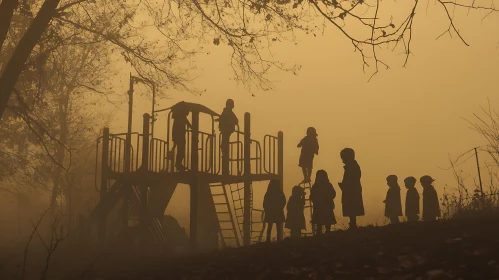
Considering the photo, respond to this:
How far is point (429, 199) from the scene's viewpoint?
1400cm

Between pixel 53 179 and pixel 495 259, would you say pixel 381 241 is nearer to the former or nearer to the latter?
pixel 495 259

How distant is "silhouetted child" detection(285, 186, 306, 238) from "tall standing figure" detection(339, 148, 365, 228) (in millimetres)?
2528

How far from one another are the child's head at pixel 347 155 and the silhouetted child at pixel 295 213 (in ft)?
8.57

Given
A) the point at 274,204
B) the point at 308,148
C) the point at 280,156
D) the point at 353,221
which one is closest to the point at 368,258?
the point at 353,221

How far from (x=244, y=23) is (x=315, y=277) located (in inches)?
277

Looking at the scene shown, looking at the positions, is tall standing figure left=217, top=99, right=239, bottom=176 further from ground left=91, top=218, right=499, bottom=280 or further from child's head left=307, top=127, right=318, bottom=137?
ground left=91, top=218, right=499, bottom=280

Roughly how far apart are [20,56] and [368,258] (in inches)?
301

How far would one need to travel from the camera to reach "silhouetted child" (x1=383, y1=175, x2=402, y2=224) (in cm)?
1441

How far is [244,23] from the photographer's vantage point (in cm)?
1315

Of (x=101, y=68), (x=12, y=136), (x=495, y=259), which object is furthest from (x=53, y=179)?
(x=495, y=259)

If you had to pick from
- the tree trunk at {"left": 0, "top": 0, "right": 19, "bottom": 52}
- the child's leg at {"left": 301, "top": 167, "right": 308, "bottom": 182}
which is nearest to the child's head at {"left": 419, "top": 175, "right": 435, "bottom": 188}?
the child's leg at {"left": 301, "top": 167, "right": 308, "bottom": 182}

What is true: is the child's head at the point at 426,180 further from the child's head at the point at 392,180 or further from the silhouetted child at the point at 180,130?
the silhouetted child at the point at 180,130

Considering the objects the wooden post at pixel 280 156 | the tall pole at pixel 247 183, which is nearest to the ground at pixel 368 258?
the tall pole at pixel 247 183

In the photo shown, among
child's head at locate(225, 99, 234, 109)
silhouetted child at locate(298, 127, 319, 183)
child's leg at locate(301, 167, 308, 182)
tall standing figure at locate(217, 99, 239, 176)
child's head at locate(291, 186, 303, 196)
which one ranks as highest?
child's head at locate(225, 99, 234, 109)
